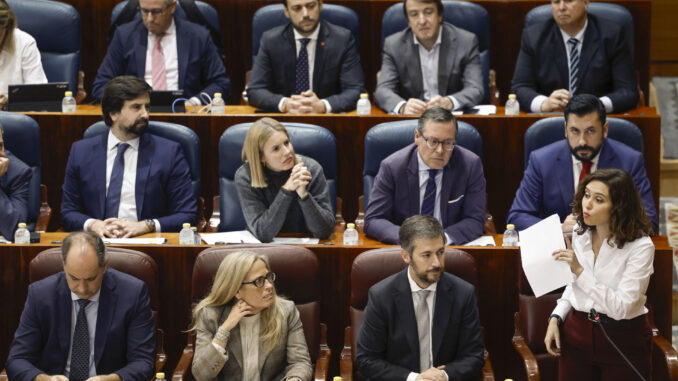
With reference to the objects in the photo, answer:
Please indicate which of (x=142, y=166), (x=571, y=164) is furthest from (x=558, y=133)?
(x=142, y=166)

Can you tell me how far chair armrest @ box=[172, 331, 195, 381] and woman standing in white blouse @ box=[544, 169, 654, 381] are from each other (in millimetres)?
830

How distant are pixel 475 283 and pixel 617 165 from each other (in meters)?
0.63

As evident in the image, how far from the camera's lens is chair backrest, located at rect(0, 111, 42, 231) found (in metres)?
3.00

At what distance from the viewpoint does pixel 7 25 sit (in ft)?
11.1

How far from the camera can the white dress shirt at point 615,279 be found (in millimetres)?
2188

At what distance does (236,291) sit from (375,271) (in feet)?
1.12

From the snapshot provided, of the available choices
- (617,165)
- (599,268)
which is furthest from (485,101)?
(599,268)

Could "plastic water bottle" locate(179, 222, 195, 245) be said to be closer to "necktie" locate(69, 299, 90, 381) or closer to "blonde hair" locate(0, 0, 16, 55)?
"necktie" locate(69, 299, 90, 381)

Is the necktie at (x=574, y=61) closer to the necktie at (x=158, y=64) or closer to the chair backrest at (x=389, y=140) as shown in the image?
the chair backrest at (x=389, y=140)

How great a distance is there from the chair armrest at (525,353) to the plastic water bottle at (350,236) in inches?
17.7

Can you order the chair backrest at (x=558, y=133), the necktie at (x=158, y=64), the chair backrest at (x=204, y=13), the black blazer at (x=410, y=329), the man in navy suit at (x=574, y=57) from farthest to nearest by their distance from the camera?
the chair backrest at (x=204, y=13) < the necktie at (x=158, y=64) < the man in navy suit at (x=574, y=57) < the chair backrest at (x=558, y=133) < the black blazer at (x=410, y=329)

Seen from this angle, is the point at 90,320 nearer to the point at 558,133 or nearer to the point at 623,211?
the point at 623,211

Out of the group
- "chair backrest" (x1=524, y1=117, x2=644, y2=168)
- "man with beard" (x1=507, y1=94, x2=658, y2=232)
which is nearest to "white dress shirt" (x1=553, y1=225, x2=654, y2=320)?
"man with beard" (x1=507, y1=94, x2=658, y2=232)

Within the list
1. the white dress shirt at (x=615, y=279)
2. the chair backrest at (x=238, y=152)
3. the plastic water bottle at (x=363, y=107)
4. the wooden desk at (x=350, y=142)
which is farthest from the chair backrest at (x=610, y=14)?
the white dress shirt at (x=615, y=279)
